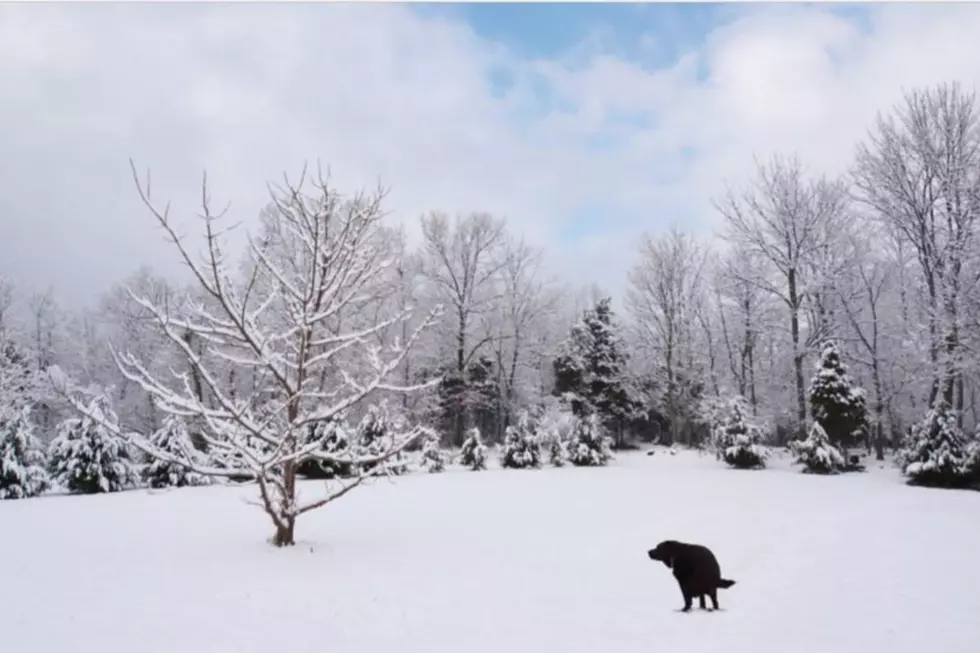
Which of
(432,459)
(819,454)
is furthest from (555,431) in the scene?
(819,454)

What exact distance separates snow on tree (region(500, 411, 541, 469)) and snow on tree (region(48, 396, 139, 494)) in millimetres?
11535

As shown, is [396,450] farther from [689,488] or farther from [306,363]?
[689,488]

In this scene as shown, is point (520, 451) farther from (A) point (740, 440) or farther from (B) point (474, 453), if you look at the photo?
(A) point (740, 440)

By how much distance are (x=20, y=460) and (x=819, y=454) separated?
822 inches

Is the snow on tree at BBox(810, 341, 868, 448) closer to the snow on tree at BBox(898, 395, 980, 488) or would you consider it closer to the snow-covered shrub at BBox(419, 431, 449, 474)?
the snow on tree at BBox(898, 395, 980, 488)

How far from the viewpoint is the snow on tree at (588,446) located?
2200cm

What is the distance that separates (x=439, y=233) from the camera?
31312 mm

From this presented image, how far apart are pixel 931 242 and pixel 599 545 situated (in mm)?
16138

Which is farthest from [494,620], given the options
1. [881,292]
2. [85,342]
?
[85,342]

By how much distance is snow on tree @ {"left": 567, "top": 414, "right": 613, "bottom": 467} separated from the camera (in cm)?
2200

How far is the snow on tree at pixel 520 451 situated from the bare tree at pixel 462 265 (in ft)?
29.2

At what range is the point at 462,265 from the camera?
3122cm

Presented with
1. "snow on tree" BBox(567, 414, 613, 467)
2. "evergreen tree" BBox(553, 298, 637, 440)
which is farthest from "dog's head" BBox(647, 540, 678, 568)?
"evergreen tree" BBox(553, 298, 637, 440)

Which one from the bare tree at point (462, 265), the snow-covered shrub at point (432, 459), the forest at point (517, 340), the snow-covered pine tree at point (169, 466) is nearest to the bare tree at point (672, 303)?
the forest at point (517, 340)
